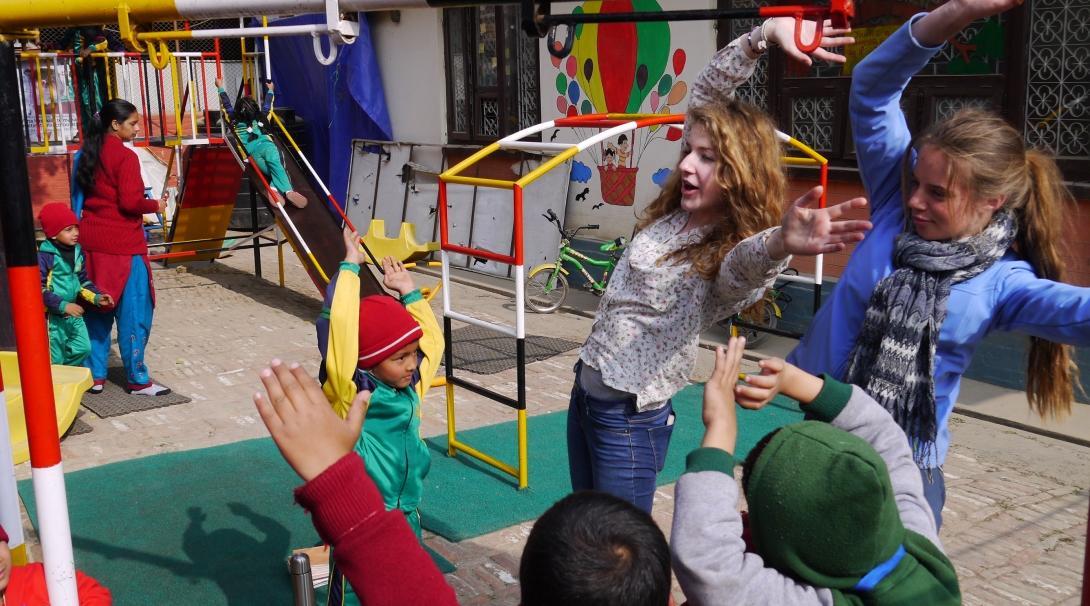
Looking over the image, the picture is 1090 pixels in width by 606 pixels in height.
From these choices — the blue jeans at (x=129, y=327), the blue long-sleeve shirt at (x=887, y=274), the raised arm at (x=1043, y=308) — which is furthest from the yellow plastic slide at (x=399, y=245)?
the raised arm at (x=1043, y=308)

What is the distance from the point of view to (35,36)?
203 centimetres

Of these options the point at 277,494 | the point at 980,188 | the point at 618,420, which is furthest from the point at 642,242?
the point at 277,494

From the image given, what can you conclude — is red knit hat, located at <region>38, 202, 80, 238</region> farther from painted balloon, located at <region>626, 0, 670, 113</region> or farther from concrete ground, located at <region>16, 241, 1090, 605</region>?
painted balloon, located at <region>626, 0, 670, 113</region>

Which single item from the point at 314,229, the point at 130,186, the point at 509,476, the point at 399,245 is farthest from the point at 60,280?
the point at 399,245

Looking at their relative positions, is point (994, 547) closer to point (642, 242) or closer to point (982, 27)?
point (642, 242)

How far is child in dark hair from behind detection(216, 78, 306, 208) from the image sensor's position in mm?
8969

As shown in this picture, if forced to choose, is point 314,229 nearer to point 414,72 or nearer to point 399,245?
point 399,245

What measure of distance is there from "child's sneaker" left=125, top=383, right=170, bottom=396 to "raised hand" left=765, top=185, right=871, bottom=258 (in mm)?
5067

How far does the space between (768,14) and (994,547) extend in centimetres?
318

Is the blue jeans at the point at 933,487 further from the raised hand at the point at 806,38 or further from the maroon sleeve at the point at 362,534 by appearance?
the maroon sleeve at the point at 362,534

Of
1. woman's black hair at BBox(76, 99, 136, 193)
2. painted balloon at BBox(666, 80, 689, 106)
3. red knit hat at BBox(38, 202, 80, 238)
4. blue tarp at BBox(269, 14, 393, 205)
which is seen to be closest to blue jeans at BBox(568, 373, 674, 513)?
red knit hat at BBox(38, 202, 80, 238)

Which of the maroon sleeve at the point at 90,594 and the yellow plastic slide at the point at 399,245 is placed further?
the yellow plastic slide at the point at 399,245

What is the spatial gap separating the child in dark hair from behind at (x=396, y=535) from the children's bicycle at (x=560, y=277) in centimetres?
702

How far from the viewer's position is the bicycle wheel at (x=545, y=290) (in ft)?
28.5
